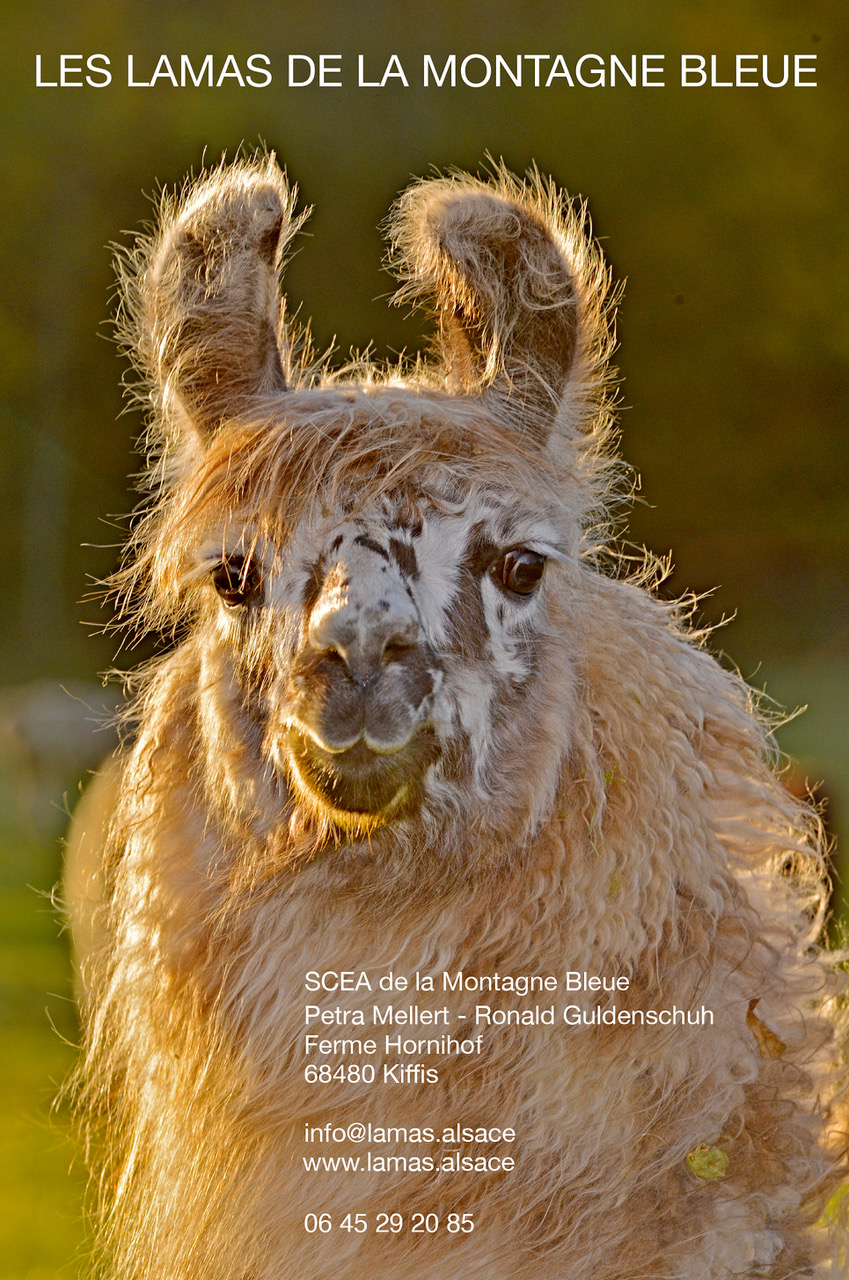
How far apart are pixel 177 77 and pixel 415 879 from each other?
1961 millimetres

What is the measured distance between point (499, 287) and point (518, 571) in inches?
17.9

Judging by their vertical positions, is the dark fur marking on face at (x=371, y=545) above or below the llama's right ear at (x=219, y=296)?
below

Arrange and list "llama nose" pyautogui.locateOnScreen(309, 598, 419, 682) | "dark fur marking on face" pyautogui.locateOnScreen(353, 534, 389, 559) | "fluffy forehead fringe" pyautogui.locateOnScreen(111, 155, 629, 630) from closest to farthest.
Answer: "llama nose" pyautogui.locateOnScreen(309, 598, 419, 682) < "dark fur marking on face" pyautogui.locateOnScreen(353, 534, 389, 559) < "fluffy forehead fringe" pyautogui.locateOnScreen(111, 155, 629, 630)

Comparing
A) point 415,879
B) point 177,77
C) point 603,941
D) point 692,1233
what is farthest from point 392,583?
point 177,77

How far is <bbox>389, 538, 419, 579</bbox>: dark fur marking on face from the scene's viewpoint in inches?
63.2

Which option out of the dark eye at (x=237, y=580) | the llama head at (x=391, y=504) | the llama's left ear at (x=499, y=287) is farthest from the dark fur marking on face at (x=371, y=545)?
the llama's left ear at (x=499, y=287)

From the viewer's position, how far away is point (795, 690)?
6770 mm

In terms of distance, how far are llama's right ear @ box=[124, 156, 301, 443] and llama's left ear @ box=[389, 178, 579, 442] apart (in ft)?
0.81

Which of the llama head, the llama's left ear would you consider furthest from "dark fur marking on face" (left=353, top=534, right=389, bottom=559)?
the llama's left ear

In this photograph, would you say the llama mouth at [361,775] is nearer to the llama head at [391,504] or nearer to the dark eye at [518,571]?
the llama head at [391,504]

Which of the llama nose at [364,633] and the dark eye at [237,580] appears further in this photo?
the dark eye at [237,580]

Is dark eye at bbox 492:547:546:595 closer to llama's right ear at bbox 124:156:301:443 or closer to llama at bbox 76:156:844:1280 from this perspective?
llama at bbox 76:156:844:1280

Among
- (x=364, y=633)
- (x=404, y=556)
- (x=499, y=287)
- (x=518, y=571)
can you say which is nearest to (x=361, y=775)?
(x=364, y=633)

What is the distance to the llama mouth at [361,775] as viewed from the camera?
1.52 m
